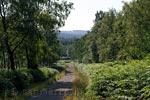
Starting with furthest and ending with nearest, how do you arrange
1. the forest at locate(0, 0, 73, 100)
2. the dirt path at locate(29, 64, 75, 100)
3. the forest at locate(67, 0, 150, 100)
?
the forest at locate(0, 0, 73, 100)
the dirt path at locate(29, 64, 75, 100)
the forest at locate(67, 0, 150, 100)

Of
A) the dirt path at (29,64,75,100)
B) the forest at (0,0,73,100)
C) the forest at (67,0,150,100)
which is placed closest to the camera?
the forest at (67,0,150,100)

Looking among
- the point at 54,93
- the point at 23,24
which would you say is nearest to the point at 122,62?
the point at 54,93

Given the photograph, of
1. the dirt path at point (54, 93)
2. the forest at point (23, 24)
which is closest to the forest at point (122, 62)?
the dirt path at point (54, 93)

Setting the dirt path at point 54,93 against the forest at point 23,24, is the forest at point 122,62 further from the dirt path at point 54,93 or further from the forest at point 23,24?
the forest at point 23,24

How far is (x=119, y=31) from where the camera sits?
3375 centimetres

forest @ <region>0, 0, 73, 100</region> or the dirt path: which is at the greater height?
forest @ <region>0, 0, 73, 100</region>

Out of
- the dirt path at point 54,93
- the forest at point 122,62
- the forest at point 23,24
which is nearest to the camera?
the forest at point 122,62

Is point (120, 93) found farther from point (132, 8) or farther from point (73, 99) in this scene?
point (132, 8)

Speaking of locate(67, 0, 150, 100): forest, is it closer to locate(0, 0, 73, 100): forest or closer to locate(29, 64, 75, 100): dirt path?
locate(29, 64, 75, 100): dirt path

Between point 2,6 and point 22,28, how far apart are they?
3.14 metres

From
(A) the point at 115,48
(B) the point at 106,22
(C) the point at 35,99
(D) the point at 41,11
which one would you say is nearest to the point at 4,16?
(D) the point at 41,11

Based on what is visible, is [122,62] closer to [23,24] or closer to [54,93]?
[54,93]

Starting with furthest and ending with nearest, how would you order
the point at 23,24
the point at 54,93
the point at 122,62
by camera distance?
the point at 23,24 < the point at 122,62 < the point at 54,93

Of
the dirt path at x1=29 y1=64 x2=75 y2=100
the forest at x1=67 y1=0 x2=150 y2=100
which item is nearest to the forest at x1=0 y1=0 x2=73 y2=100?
the dirt path at x1=29 y1=64 x2=75 y2=100
